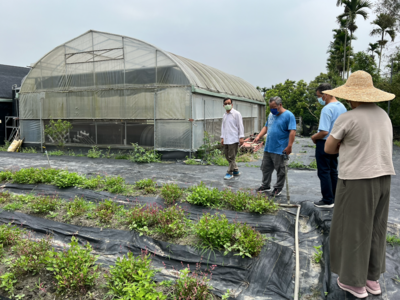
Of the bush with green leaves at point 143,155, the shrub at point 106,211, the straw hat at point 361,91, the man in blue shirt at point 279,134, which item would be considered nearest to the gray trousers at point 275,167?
the man in blue shirt at point 279,134

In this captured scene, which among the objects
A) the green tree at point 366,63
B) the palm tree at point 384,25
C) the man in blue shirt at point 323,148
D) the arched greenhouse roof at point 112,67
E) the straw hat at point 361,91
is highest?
the palm tree at point 384,25

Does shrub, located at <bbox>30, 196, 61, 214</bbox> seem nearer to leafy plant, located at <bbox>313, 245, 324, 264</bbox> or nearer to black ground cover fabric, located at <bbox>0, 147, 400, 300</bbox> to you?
black ground cover fabric, located at <bbox>0, 147, 400, 300</bbox>

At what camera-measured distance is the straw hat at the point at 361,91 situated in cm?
264

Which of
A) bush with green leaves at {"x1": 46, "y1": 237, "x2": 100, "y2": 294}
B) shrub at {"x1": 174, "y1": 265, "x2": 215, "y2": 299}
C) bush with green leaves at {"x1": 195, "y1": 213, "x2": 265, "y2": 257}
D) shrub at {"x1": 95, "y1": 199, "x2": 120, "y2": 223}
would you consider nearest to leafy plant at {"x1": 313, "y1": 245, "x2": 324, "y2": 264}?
bush with green leaves at {"x1": 195, "y1": 213, "x2": 265, "y2": 257}

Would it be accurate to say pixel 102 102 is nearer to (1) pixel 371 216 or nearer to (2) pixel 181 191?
(2) pixel 181 191

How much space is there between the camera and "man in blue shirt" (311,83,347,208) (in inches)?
164

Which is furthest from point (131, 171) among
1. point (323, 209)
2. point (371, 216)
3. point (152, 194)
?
point (371, 216)

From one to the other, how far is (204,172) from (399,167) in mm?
6585

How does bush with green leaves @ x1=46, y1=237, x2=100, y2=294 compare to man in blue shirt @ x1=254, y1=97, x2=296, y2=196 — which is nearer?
bush with green leaves @ x1=46, y1=237, x2=100, y2=294

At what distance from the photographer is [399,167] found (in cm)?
955

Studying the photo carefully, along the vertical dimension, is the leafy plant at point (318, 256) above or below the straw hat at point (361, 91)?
below

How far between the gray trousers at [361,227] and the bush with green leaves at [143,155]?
8129 millimetres

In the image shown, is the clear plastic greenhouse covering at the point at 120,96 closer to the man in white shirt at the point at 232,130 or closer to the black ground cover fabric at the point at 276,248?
the man in white shirt at the point at 232,130

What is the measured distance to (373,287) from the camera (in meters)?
2.75
